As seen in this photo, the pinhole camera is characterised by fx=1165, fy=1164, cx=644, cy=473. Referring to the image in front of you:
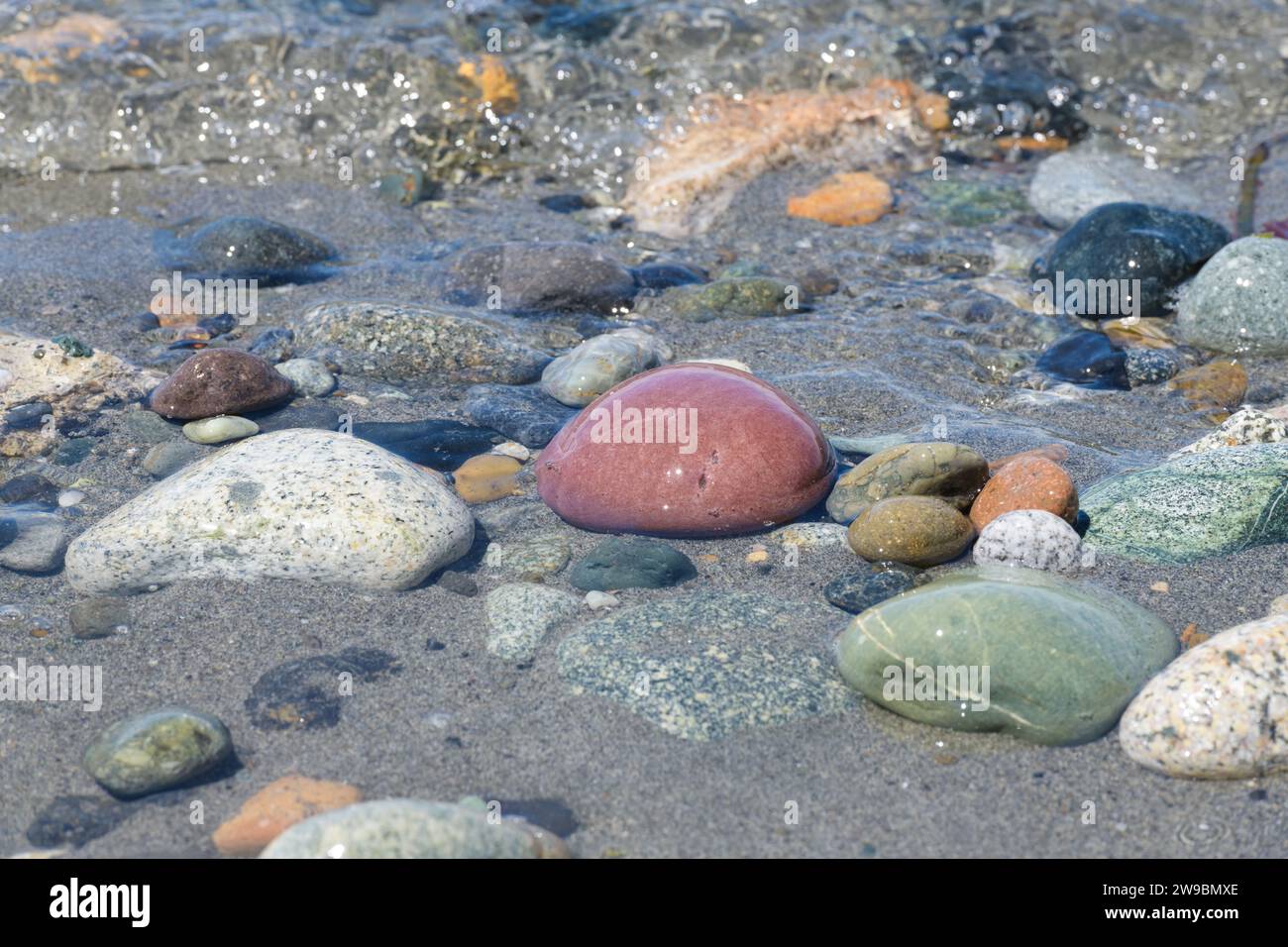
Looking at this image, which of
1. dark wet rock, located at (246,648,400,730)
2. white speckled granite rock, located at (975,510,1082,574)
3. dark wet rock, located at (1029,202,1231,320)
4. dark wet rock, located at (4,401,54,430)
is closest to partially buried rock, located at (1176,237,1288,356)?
dark wet rock, located at (1029,202,1231,320)

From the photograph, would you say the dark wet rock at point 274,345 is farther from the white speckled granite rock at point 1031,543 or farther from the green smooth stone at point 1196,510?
the green smooth stone at point 1196,510

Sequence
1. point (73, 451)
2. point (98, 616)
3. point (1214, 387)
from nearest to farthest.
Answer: point (98, 616) < point (73, 451) < point (1214, 387)

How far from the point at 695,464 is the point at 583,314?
2.06 metres

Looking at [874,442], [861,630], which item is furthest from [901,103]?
[861,630]

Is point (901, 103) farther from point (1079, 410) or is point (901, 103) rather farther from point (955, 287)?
point (1079, 410)

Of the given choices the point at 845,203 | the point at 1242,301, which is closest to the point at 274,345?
the point at 845,203

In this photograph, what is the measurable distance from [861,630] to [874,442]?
4.60 feet

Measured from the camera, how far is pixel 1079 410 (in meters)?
4.73

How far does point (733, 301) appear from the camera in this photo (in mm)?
5605

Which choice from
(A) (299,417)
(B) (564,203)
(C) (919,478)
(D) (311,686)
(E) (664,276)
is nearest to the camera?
(D) (311,686)

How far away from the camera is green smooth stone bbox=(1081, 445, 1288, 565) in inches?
141

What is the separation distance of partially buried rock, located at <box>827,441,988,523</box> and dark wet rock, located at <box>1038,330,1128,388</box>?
1.42m

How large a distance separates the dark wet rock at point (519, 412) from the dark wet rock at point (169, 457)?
1.03 metres

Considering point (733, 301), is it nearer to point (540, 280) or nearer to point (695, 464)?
point (540, 280)
